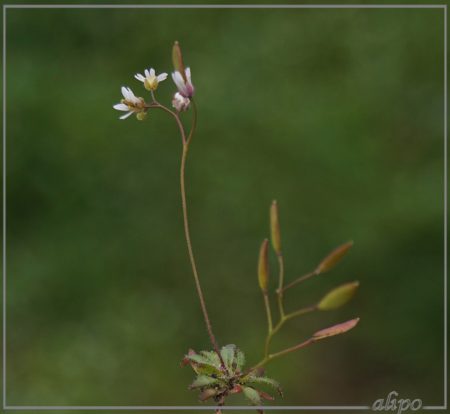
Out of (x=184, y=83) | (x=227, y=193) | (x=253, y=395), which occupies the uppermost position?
(x=227, y=193)

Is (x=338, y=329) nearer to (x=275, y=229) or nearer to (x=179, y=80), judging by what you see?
(x=275, y=229)

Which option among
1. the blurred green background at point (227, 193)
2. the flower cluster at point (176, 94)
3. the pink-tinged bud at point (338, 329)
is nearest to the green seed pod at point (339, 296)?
the pink-tinged bud at point (338, 329)

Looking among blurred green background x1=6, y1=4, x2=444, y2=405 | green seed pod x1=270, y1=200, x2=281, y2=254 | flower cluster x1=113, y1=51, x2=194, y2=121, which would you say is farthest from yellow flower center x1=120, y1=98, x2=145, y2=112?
blurred green background x1=6, y1=4, x2=444, y2=405

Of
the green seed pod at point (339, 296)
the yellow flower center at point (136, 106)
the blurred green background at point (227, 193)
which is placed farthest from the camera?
the blurred green background at point (227, 193)

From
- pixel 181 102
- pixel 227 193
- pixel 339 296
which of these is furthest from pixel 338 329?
pixel 227 193

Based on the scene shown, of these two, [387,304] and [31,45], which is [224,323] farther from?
[31,45]

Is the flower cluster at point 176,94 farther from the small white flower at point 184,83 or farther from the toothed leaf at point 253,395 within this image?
the toothed leaf at point 253,395

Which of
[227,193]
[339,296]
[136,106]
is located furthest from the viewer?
[227,193]

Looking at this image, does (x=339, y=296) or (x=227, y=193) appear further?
(x=227, y=193)

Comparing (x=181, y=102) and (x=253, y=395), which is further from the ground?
(x=181, y=102)

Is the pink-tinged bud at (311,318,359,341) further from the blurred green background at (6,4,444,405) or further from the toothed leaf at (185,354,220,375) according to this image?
the blurred green background at (6,4,444,405)
